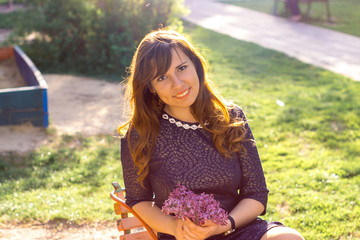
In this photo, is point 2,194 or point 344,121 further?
point 344,121

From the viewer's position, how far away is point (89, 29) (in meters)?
8.84

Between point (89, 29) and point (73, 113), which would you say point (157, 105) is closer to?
point (73, 113)

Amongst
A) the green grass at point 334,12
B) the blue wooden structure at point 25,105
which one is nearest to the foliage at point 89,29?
the blue wooden structure at point 25,105

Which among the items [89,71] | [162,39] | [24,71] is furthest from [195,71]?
[89,71]

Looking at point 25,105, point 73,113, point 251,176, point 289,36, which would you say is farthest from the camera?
point 289,36

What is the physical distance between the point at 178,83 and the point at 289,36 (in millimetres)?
9408

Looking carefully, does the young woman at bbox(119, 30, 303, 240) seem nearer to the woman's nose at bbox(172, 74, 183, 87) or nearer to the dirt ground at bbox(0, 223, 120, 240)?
the woman's nose at bbox(172, 74, 183, 87)

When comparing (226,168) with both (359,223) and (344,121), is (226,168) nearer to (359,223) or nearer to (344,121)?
(359,223)

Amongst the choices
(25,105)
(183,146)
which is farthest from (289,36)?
(183,146)

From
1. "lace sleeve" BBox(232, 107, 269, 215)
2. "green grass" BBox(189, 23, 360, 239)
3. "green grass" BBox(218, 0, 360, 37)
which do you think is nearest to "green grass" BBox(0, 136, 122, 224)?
"green grass" BBox(189, 23, 360, 239)

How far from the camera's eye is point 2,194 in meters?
4.26

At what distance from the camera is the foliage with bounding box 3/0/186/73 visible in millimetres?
8555

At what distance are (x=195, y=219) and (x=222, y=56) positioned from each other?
7606 millimetres

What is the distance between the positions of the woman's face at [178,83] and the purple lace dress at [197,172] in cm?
17
